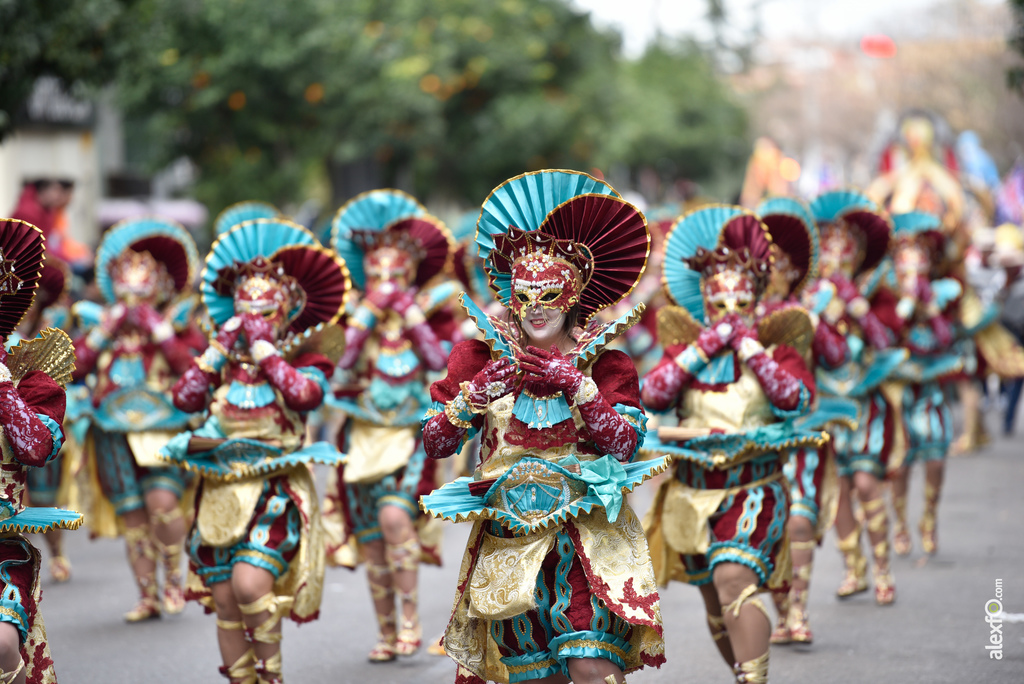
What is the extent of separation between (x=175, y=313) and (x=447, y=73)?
41.9 ft

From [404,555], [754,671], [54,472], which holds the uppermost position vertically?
[54,472]

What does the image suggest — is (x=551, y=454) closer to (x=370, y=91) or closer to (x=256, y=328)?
(x=256, y=328)

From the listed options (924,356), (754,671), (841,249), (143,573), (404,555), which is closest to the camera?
(754,671)

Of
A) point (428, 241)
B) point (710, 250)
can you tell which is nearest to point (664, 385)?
point (710, 250)

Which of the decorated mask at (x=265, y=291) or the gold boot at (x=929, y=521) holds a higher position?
the decorated mask at (x=265, y=291)

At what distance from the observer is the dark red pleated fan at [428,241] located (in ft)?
25.3

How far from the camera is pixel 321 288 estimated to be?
648 centimetres

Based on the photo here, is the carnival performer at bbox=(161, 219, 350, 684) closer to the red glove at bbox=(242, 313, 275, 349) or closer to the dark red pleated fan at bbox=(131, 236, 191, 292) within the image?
the red glove at bbox=(242, 313, 275, 349)

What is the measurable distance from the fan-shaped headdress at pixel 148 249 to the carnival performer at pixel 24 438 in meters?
3.30

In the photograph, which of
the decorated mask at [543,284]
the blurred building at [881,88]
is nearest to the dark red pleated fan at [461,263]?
the decorated mask at [543,284]

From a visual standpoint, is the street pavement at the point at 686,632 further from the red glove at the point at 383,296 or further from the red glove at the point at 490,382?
the red glove at the point at 490,382

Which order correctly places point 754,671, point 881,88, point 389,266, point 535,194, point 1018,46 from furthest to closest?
1. point 881,88
2. point 1018,46
3. point 389,266
4. point 754,671
5. point 535,194

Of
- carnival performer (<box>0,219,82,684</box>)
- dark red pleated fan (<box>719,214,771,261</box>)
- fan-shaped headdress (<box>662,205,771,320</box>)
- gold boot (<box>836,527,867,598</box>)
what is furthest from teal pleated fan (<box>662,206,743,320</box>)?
carnival performer (<box>0,219,82,684</box>)

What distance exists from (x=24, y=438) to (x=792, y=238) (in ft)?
13.0
